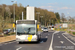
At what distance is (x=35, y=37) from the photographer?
18969 mm

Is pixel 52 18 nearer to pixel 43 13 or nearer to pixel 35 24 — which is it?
pixel 43 13

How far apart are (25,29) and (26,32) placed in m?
0.40

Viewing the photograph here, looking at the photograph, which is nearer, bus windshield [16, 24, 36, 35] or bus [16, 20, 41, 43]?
bus [16, 20, 41, 43]

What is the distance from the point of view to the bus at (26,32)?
1898cm

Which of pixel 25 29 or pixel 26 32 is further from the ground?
pixel 25 29

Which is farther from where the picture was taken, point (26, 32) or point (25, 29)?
point (25, 29)

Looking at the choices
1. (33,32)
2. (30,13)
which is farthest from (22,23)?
(30,13)

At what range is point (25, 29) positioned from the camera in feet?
63.2

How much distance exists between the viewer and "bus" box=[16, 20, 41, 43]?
19.0 metres

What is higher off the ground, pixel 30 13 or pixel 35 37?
pixel 30 13

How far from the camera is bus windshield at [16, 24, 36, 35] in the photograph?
19141 millimetres

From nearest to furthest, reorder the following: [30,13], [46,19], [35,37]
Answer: [35,37] → [30,13] → [46,19]

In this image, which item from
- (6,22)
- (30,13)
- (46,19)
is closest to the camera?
(6,22)

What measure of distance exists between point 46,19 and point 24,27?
107 meters
